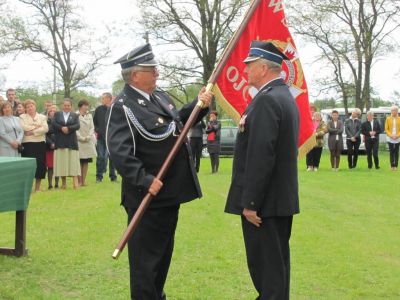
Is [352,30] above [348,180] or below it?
above

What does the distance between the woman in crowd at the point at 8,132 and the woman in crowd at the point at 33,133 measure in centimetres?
66

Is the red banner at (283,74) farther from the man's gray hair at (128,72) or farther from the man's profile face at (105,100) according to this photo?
the man's profile face at (105,100)

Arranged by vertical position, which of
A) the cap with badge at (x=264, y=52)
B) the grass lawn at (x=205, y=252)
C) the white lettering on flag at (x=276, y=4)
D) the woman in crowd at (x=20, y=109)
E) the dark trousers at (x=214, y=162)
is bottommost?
the grass lawn at (x=205, y=252)

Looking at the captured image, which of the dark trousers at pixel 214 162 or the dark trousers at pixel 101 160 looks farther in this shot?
the dark trousers at pixel 214 162

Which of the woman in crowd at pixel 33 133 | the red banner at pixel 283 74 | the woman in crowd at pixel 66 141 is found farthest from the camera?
the woman in crowd at pixel 66 141

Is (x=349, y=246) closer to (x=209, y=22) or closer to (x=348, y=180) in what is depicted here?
(x=348, y=180)

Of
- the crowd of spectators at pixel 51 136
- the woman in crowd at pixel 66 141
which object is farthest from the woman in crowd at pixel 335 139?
the woman in crowd at pixel 66 141

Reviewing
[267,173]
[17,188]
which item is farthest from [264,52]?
[17,188]

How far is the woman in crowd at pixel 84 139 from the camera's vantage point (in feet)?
46.5

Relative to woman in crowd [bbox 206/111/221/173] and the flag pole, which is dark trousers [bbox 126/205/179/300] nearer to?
the flag pole

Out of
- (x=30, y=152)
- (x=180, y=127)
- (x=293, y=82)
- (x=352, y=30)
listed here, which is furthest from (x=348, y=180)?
(x=352, y=30)

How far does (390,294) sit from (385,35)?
3139 centimetres

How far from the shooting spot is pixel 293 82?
19.8 ft

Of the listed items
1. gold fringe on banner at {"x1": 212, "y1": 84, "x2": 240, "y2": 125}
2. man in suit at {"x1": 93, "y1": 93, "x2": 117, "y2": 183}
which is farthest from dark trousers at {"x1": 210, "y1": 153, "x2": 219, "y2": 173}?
gold fringe on banner at {"x1": 212, "y1": 84, "x2": 240, "y2": 125}
